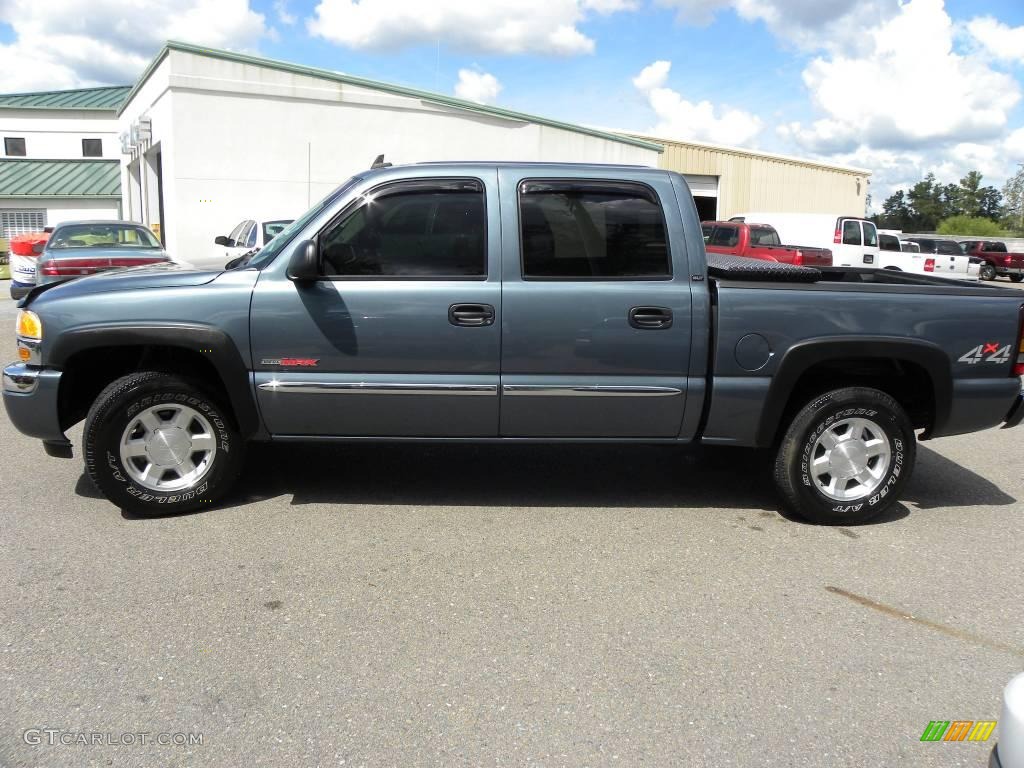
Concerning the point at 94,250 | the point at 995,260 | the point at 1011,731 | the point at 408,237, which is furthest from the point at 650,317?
the point at 995,260

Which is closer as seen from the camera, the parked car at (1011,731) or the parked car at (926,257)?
the parked car at (1011,731)

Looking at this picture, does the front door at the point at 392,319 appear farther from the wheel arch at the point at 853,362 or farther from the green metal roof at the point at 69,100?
the green metal roof at the point at 69,100

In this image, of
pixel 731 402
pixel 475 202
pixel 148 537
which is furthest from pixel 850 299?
pixel 148 537

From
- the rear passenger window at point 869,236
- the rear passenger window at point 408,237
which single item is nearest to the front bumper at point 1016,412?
the rear passenger window at point 408,237

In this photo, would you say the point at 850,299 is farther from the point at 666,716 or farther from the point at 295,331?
the point at 295,331

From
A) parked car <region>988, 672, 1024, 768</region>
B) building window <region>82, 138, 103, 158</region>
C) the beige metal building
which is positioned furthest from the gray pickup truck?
building window <region>82, 138, 103, 158</region>

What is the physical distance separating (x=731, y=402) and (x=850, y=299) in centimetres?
84

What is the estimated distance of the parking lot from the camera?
8.92 feet

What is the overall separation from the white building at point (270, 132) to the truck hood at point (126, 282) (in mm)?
A: 17829

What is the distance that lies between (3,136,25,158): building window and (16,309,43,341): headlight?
170 ft

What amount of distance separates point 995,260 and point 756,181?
493 inches

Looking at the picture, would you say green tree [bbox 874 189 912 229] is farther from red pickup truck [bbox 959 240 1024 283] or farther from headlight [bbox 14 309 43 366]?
headlight [bbox 14 309 43 366]

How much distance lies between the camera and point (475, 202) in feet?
14.7

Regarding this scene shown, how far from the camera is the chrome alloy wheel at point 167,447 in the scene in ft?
14.7
